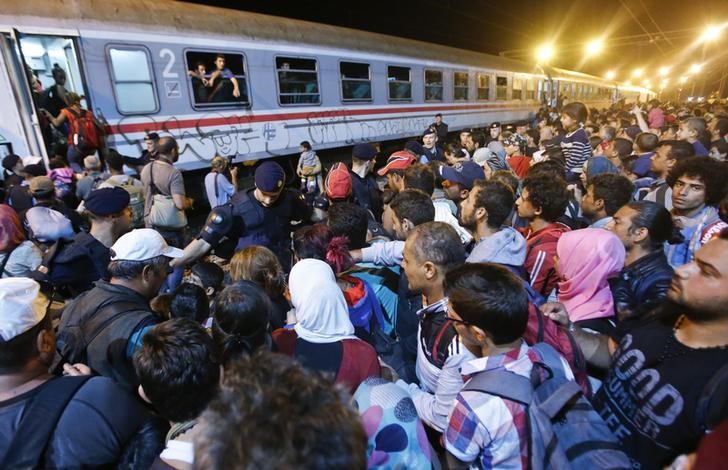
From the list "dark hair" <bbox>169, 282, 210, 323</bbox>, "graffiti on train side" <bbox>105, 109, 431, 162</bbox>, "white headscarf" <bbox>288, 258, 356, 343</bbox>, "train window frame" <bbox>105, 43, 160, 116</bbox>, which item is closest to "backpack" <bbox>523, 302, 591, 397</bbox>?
"white headscarf" <bbox>288, 258, 356, 343</bbox>

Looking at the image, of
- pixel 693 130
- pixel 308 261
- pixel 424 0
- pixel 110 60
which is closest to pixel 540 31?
pixel 424 0

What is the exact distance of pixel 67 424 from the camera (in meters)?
1.11

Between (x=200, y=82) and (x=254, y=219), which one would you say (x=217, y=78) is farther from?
(x=254, y=219)

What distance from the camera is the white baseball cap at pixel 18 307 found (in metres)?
1.17

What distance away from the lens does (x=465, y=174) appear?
379 cm

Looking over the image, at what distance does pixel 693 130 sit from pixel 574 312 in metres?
5.18

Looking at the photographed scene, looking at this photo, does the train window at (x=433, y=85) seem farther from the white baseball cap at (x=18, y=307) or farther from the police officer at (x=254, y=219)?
the white baseball cap at (x=18, y=307)

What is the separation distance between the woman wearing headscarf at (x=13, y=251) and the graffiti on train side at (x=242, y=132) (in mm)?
3183

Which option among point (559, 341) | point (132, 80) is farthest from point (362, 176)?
point (132, 80)

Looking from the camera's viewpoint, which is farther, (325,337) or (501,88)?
(501,88)

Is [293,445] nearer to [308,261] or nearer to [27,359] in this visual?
[27,359]

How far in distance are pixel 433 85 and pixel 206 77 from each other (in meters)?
7.33

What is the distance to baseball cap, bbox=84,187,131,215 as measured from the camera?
8.46 feet

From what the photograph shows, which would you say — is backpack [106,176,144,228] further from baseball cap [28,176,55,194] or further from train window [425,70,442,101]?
train window [425,70,442,101]
